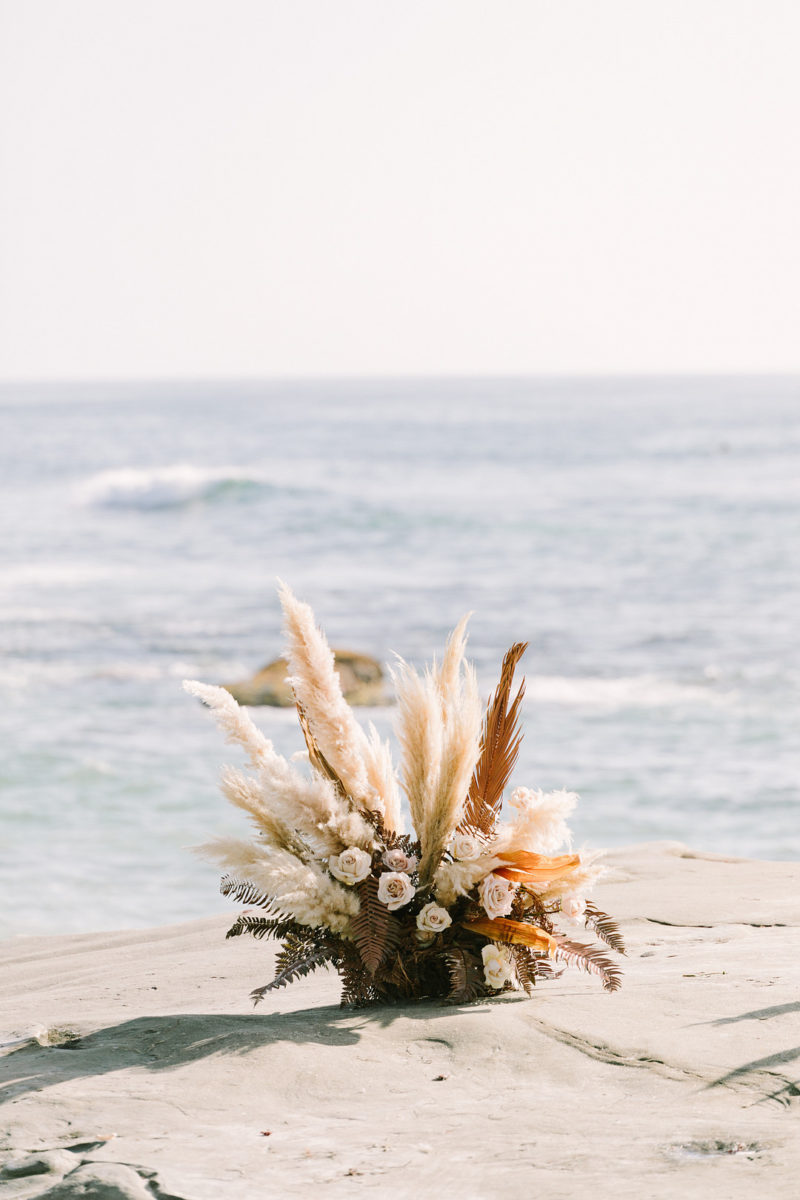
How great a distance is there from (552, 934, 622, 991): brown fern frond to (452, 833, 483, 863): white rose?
1.17 feet

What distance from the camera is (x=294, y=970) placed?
312cm

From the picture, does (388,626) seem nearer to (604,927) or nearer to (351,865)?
(604,927)

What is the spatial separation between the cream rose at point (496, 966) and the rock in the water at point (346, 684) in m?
9.93

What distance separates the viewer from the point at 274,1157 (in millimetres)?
2346

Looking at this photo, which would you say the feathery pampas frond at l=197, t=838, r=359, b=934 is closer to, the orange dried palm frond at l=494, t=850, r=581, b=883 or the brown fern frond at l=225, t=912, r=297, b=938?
the brown fern frond at l=225, t=912, r=297, b=938

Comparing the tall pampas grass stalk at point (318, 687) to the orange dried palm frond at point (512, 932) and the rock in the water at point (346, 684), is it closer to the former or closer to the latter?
the orange dried palm frond at point (512, 932)

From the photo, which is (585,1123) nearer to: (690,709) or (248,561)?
(690,709)

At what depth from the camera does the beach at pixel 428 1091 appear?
2.22m

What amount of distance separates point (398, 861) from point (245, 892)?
16.0 inches

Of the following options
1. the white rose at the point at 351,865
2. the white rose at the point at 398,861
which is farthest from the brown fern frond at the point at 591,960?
the white rose at the point at 351,865

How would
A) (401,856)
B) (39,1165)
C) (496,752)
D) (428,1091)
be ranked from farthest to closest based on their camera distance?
(496,752)
(401,856)
(428,1091)
(39,1165)

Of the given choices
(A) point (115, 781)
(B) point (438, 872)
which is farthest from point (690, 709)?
(B) point (438, 872)

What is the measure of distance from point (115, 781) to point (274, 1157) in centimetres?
801

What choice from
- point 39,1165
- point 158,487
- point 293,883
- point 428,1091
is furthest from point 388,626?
point 158,487
